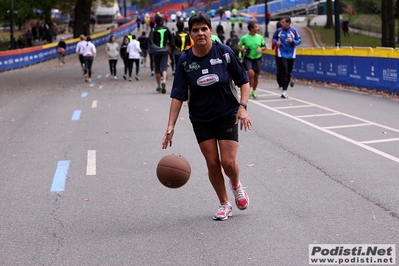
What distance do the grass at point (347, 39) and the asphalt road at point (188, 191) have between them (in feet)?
117

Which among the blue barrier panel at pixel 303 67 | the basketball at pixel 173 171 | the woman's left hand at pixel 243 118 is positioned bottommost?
the basketball at pixel 173 171

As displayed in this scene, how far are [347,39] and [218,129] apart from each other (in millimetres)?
49497

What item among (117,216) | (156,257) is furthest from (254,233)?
(117,216)

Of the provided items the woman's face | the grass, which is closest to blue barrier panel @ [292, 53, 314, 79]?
the woman's face

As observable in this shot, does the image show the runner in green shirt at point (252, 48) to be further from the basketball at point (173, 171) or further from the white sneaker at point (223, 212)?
the basketball at point (173, 171)

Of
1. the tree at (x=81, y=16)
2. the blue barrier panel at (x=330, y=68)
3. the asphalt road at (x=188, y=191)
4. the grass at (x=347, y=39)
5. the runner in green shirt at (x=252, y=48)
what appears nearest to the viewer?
the asphalt road at (x=188, y=191)

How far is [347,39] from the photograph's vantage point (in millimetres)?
54344

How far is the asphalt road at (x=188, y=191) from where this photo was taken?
232 inches

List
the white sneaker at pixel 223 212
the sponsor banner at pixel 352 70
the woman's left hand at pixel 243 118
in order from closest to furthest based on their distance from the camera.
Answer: the woman's left hand at pixel 243 118
the white sneaker at pixel 223 212
the sponsor banner at pixel 352 70

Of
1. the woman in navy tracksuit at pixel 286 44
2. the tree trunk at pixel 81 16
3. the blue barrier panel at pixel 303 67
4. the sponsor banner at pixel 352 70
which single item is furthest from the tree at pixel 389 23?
the tree trunk at pixel 81 16

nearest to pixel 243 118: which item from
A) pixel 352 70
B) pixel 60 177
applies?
pixel 60 177

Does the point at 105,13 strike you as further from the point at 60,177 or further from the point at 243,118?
the point at 243,118

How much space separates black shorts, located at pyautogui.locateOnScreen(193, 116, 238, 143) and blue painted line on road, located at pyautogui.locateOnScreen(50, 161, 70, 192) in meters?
2.46

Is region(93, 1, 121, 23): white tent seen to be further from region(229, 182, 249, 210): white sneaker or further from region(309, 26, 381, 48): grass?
region(229, 182, 249, 210): white sneaker
